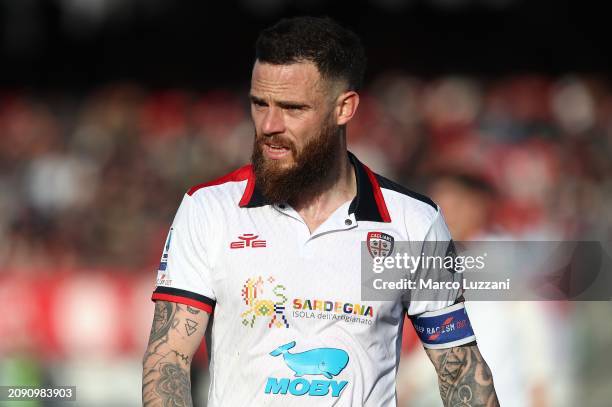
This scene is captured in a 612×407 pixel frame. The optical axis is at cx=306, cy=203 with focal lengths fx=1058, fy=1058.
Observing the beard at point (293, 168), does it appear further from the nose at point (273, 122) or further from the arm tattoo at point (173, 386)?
the arm tattoo at point (173, 386)

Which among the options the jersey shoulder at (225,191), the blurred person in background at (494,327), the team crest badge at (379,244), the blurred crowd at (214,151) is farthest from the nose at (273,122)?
the blurred crowd at (214,151)

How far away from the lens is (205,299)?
3.73 metres

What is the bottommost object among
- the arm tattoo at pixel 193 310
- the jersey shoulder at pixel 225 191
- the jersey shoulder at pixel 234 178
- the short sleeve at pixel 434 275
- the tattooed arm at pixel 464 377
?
the tattooed arm at pixel 464 377

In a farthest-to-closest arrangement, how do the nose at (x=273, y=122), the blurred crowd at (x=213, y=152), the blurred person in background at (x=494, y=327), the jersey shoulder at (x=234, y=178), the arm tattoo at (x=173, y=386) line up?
the blurred crowd at (x=213, y=152)
the blurred person in background at (x=494, y=327)
the jersey shoulder at (x=234, y=178)
the nose at (x=273, y=122)
the arm tattoo at (x=173, y=386)

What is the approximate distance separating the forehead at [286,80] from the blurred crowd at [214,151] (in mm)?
6616

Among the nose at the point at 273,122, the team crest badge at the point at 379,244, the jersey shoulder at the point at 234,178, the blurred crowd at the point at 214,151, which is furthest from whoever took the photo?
the blurred crowd at the point at 214,151

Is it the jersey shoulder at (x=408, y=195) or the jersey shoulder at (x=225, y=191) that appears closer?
the jersey shoulder at (x=225, y=191)

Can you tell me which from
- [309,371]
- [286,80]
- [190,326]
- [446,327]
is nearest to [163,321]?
[190,326]

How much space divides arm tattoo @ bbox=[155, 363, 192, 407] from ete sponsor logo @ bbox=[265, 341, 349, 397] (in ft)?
0.92

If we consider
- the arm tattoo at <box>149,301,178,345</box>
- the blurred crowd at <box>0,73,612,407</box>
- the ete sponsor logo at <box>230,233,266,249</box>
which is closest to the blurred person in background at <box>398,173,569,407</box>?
the ete sponsor logo at <box>230,233,266,249</box>

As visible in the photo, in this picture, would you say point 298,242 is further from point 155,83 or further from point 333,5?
point 333,5

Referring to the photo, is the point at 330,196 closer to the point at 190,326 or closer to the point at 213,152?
the point at 190,326

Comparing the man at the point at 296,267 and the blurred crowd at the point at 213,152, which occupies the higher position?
the blurred crowd at the point at 213,152

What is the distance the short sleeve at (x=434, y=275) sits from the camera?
12.9 ft
